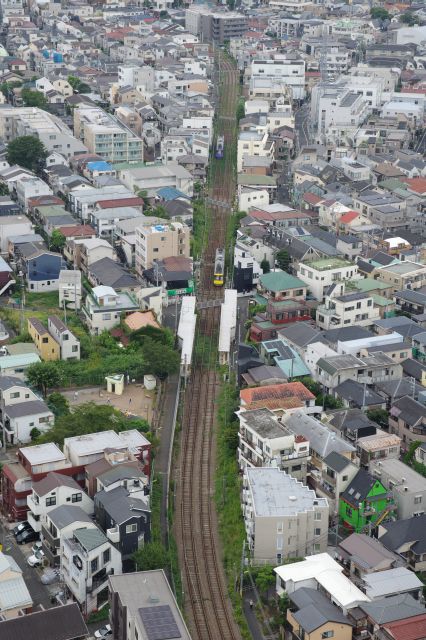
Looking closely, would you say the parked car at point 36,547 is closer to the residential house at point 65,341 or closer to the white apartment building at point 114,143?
the residential house at point 65,341

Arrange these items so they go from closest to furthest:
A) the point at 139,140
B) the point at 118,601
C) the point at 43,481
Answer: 1. the point at 118,601
2. the point at 43,481
3. the point at 139,140

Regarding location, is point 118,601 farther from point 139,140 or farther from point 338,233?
point 139,140

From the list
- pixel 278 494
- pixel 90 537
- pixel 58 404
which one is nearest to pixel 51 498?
pixel 90 537

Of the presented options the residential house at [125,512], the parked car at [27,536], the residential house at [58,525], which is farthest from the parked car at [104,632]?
the parked car at [27,536]

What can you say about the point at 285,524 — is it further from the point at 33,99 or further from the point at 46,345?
the point at 33,99

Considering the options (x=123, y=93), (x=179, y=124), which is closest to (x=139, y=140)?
(x=179, y=124)
